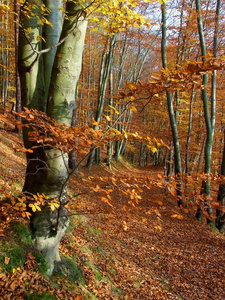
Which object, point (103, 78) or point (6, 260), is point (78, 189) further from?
point (103, 78)

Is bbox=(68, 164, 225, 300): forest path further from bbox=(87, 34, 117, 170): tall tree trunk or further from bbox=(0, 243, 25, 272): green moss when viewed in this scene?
bbox=(87, 34, 117, 170): tall tree trunk

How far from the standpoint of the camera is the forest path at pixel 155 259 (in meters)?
3.82

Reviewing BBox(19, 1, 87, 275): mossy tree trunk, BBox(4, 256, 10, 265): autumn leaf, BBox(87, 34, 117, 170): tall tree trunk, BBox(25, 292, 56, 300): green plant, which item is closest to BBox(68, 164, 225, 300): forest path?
BBox(19, 1, 87, 275): mossy tree trunk

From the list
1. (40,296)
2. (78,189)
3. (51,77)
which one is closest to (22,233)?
(40,296)

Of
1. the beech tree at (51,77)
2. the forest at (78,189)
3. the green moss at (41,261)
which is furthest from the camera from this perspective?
the green moss at (41,261)

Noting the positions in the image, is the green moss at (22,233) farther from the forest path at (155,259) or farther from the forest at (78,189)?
the forest path at (155,259)

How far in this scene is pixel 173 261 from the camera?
5.26 meters

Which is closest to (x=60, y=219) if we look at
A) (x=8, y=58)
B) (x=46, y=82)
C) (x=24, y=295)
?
(x=24, y=295)

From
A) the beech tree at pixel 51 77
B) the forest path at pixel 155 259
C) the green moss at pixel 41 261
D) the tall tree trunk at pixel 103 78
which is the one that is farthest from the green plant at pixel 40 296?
the tall tree trunk at pixel 103 78

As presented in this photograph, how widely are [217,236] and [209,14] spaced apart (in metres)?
9.22

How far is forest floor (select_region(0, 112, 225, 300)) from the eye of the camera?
2154 millimetres

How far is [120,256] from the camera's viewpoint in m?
4.67

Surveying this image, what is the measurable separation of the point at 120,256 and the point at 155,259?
1121 mm

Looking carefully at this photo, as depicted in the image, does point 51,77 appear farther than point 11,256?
Yes
